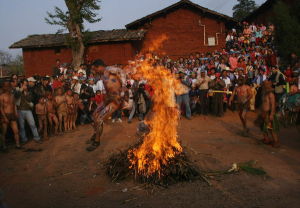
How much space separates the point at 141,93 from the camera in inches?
491

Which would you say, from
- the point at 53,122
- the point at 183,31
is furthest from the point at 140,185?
the point at 183,31

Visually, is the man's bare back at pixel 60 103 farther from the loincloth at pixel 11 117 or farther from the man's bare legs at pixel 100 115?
the man's bare legs at pixel 100 115

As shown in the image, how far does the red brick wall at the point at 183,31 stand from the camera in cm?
2288

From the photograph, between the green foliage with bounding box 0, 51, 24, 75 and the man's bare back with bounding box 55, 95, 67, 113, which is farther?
the green foliage with bounding box 0, 51, 24, 75

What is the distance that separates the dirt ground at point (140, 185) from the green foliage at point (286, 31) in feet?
19.2

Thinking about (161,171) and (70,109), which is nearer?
(161,171)

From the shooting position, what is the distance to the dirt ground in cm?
487

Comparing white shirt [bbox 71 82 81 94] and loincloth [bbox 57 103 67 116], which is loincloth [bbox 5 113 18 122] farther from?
white shirt [bbox 71 82 81 94]

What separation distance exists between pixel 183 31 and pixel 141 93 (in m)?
12.3

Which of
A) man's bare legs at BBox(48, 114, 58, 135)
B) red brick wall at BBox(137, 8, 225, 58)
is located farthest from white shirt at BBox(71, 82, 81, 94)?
red brick wall at BBox(137, 8, 225, 58)

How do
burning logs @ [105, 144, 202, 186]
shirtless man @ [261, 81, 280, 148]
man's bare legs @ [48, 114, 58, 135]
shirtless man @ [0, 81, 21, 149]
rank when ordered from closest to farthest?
burning logs @ [105, 144, 202, 186] → shirtless man @ [261, 81, 280, 148] → shirtless man @ [0, 81, 21, 149] → man's bare legs @ [48, 114, 58, 135]

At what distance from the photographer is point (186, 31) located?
23.2 meters

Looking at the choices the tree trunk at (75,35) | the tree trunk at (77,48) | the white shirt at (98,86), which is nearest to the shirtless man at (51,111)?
the white shirt at (98,86)

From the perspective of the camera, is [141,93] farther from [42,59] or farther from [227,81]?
[42,59]
